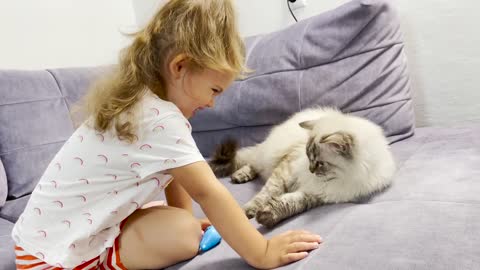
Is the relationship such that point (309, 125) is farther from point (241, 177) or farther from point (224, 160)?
point (224, 160)

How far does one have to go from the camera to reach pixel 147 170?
899mm

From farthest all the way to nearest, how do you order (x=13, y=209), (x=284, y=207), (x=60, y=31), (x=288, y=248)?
1. (x=60, y=31)
2. (x=13, y=209)
3. (x=284, y=207)
4. (x=288, y=248)

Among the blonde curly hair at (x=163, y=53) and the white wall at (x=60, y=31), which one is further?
the white wall at (x=60, y=31)

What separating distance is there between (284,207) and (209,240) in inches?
9.4

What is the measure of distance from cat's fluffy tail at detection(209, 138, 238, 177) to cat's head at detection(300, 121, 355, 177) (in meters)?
0.55

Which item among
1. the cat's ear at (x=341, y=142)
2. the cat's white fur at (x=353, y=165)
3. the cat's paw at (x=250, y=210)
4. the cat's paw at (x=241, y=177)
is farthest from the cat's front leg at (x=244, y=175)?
the cat's ear at (x=341, y=142)

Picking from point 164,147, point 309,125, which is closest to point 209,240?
point 164,147

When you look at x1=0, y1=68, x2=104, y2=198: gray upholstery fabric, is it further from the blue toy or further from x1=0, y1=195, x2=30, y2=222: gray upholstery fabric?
the blue toy

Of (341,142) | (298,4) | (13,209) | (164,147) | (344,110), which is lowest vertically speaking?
(13,209)

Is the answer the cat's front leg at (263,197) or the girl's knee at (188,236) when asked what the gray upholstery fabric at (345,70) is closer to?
the cat's front leg at (263,197)

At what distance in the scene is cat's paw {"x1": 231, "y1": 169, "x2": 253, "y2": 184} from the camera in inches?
63.1

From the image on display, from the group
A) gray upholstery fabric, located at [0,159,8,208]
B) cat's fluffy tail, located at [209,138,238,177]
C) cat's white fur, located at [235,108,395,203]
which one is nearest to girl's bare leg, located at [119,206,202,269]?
cat's white fur, located at [235,108,395,203]

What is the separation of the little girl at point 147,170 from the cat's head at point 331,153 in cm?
35

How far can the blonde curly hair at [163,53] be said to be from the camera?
912mm
